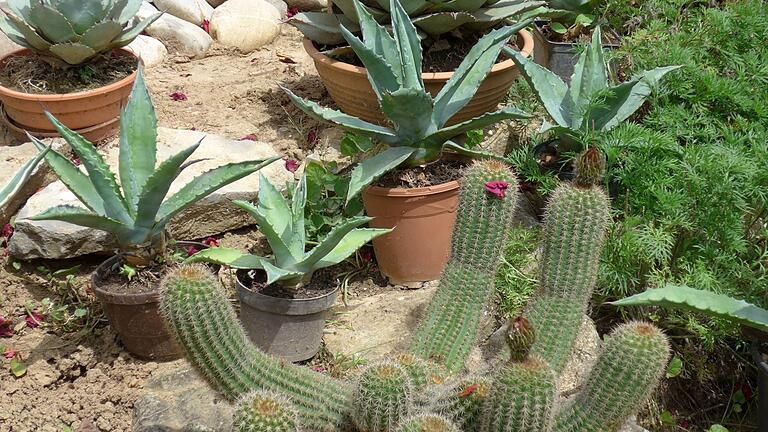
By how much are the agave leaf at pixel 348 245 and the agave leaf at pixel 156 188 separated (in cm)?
64

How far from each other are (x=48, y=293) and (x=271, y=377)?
167cm

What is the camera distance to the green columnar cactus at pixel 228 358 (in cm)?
243

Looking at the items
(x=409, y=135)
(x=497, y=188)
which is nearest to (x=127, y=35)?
(x=409, y=135)

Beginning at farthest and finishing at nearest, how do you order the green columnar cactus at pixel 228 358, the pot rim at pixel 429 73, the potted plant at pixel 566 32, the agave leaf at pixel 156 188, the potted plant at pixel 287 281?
the potted plant at pixel 566 32
the pot rim at pixel 429 73
the potted plant at pixel 287 281
the agave leaf at pixel 156 188
the green columnar cactus at pixel 228 358

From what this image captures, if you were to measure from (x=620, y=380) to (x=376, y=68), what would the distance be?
1681 mm

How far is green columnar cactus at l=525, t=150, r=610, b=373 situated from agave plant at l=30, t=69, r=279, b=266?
1.07 meters

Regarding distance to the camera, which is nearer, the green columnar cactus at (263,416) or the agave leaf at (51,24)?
the green columnar cactus at (263,416)

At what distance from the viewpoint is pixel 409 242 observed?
365 cm

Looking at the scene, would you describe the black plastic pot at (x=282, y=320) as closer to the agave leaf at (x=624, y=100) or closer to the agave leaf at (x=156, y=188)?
the agave leaf at (x=156, y=188)

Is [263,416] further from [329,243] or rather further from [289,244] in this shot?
[289,244]

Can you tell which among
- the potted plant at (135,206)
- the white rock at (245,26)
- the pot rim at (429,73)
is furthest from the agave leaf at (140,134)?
the white rock at (245,26)

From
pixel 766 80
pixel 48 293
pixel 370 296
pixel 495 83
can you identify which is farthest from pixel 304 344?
pixel 766 80

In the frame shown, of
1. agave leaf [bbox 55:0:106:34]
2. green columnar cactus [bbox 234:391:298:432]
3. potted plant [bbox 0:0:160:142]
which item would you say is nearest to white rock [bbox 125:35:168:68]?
potted plant [bbox 0:0:160:142]

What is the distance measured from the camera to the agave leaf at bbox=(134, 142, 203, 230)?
2912 mm
